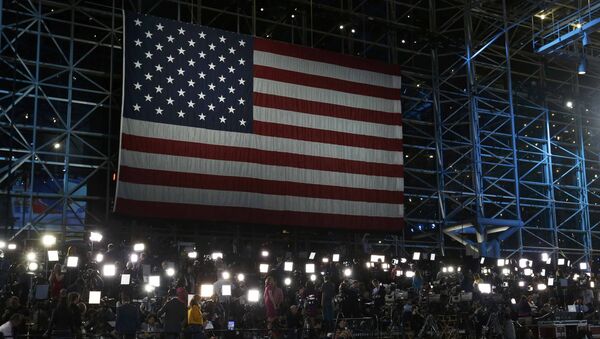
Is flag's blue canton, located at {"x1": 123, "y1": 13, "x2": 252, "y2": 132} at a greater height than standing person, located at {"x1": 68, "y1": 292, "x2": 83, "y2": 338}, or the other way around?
flag's blue canton, located at {"x1": 123, "y1": 13, "x2": 252, "y2": 132}

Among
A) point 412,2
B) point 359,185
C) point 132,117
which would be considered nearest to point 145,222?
point 132,117

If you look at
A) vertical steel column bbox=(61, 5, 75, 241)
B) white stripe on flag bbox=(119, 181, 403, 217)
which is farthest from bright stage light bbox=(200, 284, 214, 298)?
vertical steel column bbox=(61, 5, 75, 241)

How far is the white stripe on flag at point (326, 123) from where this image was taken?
76.1 feet

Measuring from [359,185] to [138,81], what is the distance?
8.06 meters

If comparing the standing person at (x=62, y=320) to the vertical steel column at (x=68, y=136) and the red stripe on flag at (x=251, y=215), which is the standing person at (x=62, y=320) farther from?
the vertical steel column at (x=68, y=136)

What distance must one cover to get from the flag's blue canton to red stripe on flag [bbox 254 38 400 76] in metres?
0.66

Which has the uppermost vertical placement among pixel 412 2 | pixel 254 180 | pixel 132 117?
pixel 412 2

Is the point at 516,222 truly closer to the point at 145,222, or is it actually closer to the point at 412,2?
the point at 412,2

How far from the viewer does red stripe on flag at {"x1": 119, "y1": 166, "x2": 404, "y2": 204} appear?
20.5m

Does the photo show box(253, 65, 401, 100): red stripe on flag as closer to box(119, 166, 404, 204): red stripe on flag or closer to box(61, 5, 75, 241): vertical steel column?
box(119, 166, 404, 204): red stripe on flag

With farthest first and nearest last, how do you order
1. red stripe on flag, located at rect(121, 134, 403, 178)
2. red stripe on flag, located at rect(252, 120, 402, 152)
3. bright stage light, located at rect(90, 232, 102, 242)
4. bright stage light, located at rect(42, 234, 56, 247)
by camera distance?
red stripe on flag, located at rect(252, 120, 402, 152)
red stripe on flag, located at rect(121, 134, 403, 178)
bright stage light, located at rect(90, 232, 102, 242)
bright stage light, located at rect(42, 234, 56, 247)

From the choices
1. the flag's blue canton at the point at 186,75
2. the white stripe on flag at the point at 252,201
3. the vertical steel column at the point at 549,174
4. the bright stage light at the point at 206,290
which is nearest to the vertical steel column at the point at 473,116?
the white stripe on flag at the point at 252,201

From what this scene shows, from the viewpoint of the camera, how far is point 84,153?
22672 mm

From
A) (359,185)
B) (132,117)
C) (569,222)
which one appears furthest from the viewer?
(569,222)
